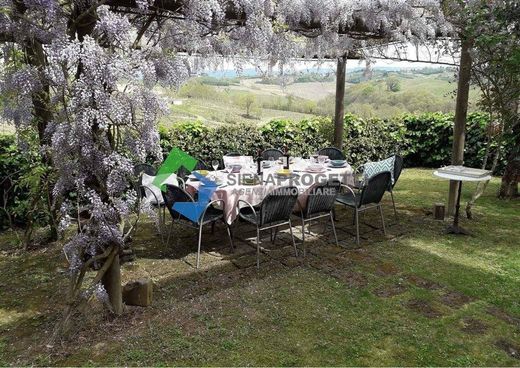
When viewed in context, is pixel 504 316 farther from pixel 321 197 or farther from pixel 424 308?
pixel 321 197

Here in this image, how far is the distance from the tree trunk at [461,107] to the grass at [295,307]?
900 mm

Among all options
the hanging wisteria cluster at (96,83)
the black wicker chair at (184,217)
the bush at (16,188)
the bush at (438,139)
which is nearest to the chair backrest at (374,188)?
the black wicker chair at (184,217)

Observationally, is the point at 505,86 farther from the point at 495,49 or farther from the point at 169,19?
the point at 169,19

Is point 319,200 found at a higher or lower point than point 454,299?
higher

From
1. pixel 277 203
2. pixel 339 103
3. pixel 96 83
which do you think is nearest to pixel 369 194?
pixel 277 203

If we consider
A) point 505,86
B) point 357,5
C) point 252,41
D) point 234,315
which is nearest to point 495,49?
point 505,86

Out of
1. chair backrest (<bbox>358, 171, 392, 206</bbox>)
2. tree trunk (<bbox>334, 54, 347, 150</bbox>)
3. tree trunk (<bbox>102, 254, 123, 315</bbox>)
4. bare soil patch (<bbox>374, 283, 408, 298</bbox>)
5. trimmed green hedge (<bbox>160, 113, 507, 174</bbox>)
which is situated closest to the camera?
tree trunk (<bbox>102, 254, 123, 315</bbox>)

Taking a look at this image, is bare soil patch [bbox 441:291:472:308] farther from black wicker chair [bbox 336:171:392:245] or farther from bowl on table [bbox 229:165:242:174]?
bowl on table [bbox 229:165:242:174]

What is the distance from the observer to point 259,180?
4.50 metres

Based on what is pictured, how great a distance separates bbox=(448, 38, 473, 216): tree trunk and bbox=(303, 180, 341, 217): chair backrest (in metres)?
2.02

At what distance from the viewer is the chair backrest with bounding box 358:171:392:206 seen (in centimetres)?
439

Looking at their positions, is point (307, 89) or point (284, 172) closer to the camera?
point (284, 172)

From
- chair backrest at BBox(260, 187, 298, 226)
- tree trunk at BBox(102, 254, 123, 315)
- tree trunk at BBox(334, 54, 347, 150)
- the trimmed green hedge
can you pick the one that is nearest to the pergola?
tree trunk at BBox(334, 54, 347, 150)

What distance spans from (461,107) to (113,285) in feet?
14.9
